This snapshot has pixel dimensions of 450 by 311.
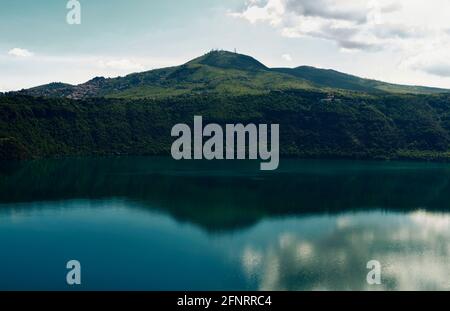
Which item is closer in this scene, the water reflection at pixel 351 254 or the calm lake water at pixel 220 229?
the water reflection at pixel 351 254

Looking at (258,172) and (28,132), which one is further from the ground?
(28,132)

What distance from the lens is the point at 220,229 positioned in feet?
260

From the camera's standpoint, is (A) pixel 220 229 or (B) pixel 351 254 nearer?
(B) pixel 351 254

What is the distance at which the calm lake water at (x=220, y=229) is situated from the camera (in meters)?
55.1

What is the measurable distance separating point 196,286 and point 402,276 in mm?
26024

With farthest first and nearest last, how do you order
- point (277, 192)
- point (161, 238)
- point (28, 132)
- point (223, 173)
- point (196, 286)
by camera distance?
point (28, 132) < point (223, 173) < point (277, 192) < point (161, 238) < point (196, 286)

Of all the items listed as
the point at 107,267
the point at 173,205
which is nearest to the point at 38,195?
the point at 173,205

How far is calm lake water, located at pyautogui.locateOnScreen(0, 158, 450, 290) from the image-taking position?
55.1 m

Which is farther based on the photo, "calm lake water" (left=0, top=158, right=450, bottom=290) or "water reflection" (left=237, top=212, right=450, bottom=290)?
"calm lake water" (left=0, top=158, right=450, bottom=290)

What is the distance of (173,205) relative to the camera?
9856 cm

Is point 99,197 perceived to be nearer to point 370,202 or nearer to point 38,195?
point 38,195
